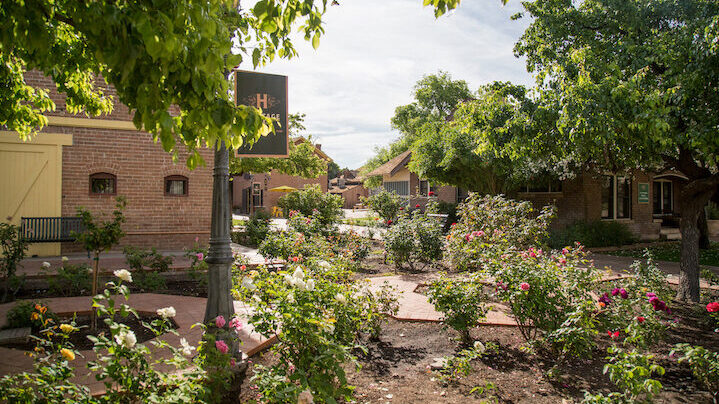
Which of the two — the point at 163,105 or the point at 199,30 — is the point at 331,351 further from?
the point at 199,30

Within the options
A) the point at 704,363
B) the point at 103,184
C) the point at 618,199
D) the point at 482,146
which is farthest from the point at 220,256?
the point at 618,199

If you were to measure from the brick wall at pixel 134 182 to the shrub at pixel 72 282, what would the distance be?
3880mm

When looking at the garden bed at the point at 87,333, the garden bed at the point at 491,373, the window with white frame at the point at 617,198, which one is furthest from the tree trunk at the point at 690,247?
the window with white frame at the point at 617,198

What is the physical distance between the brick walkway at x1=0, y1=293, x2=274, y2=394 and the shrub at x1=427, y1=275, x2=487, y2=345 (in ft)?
6.18

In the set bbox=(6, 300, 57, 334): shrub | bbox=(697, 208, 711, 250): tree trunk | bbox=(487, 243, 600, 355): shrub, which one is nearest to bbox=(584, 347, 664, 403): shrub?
bbox=(487, 243, 600, 355): shrub

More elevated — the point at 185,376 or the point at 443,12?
the point at 443,12

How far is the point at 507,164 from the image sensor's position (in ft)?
41.4

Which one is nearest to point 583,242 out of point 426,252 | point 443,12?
point 426,252

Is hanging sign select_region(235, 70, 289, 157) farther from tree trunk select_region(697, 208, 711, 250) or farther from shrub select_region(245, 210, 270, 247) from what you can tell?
tree trunk select_region(697, 208, 711, 250)

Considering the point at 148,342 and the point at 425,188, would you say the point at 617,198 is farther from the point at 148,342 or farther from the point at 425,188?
the point at 148,342

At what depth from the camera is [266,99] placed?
525 centimetres

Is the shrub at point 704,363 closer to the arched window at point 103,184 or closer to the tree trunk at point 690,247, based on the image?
the tree trunk at point 690,247

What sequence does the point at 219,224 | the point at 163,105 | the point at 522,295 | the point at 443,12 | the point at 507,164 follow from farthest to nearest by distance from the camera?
1. the point at 507,164
2. the point at 522,295
3. the point at 219,224
4. the point at 443,12
5. the point at 163,105

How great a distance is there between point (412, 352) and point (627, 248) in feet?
39.9
